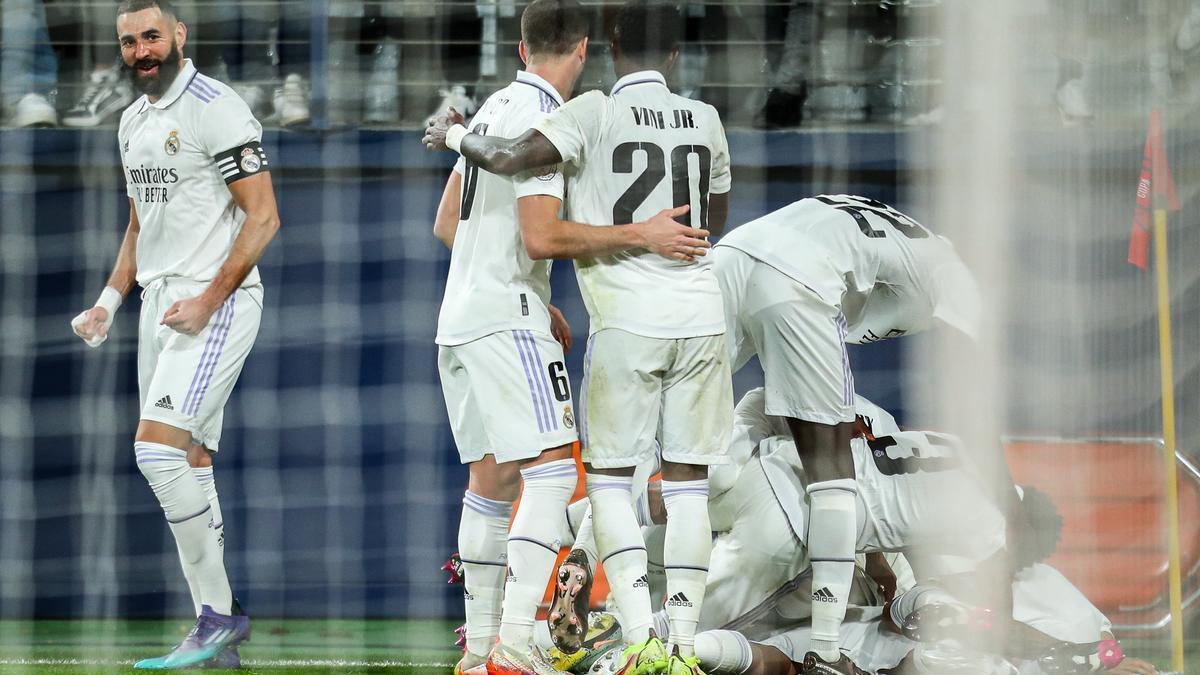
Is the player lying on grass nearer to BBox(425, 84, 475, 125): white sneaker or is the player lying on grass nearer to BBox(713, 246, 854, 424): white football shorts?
BBox(713, 246, 854, 424): white football shorts

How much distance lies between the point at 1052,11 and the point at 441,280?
3413 mm

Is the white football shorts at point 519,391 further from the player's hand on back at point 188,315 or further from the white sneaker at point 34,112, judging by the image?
the white sneaker at point 34,112

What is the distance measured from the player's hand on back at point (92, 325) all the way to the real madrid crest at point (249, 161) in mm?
618

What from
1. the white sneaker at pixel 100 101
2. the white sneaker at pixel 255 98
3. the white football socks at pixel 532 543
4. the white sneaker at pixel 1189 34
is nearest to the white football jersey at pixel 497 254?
the white football socks at pixel 532 543

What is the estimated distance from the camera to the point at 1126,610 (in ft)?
14.3

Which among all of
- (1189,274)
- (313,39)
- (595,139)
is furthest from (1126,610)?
(313,39)

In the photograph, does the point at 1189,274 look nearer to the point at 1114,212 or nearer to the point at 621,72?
the point at 1114,212

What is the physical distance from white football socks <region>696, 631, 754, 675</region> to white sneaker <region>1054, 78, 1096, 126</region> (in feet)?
4.91

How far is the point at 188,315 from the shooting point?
12.7 ft

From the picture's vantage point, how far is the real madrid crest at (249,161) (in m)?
3.99

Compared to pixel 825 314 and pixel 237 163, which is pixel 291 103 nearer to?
pixel 237 163

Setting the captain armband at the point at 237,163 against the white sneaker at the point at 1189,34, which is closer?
the white sneaker at the point at 1189,34

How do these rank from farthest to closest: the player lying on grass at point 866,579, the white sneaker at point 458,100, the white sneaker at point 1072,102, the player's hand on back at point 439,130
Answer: the white sneaker at point 458,100 < the player's hand on back at point 439,130 < the player lying on grass at point 866,579 < the white sneaker at point 1072,102

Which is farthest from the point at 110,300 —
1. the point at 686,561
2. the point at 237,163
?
the point at 686,561
